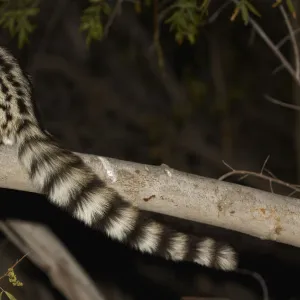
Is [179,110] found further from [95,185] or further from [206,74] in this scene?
[95,185]

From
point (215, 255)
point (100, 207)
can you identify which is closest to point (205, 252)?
point (215, 255)

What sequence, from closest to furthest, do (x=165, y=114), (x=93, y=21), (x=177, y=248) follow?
(x=177, y=248) → (x=93, y=21) → (x=165, y=114)

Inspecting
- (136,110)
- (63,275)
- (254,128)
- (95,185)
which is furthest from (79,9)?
(95,185)

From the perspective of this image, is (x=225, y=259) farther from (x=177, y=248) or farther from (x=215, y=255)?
(x=177, y=248)

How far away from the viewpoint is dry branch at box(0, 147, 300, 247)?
3.57 metres

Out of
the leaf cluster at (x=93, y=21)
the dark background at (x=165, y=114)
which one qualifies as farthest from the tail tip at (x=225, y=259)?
the dark background at (x=165, y=114)

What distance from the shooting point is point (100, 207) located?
3.58 meters

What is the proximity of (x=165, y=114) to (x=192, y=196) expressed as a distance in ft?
21.1

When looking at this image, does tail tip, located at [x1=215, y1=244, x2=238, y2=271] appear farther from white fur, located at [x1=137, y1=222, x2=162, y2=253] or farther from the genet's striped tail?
white fur, located at [x1=137, y1=222, x2=162, y2=253]

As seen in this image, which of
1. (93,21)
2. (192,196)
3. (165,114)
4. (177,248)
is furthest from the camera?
(165,114)

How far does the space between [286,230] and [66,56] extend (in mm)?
6792

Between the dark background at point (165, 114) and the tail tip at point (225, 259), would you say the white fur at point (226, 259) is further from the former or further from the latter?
the dark background at point (165, 114)

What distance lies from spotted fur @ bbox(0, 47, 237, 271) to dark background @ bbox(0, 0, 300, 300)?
258 centimetres

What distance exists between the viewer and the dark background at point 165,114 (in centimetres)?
777
